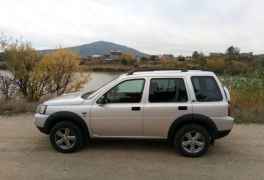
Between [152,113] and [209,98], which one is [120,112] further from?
[209,98]

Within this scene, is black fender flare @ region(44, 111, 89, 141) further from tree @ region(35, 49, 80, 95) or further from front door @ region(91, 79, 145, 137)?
tree @ region(35, 49, 80, 95)

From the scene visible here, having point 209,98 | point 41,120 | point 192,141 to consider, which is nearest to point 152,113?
point 192,141

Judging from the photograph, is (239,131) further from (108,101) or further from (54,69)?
(54,69)

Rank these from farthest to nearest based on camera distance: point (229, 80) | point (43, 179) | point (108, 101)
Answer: point (229, 80) < point (108, 101) < point (43, 179)

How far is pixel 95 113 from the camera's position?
16.1ft

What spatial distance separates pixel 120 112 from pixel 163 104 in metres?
0.87

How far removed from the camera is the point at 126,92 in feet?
A: 16.4

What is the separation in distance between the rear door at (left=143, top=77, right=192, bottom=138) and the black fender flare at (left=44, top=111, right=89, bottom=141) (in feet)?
4.05

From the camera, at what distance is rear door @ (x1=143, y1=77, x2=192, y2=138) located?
15.8ft

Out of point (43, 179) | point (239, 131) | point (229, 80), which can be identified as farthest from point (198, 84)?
point (229, 80)

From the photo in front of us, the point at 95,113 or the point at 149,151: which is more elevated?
the point at 95,113

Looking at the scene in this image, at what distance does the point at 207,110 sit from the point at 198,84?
544 mm

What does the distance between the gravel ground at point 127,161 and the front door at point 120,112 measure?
48cm

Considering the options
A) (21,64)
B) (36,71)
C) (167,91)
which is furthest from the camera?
(36,71)
